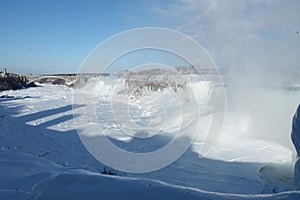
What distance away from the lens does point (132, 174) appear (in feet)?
17.2

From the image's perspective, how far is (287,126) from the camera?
10438mm

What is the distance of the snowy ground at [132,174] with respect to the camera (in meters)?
1.75

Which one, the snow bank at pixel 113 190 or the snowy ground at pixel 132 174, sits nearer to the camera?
the snow bank at pixel 113 190

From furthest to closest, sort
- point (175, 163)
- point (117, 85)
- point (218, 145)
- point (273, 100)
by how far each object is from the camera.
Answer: point (117, 85), point (273, 100), point (218, 145), point (175, 163)

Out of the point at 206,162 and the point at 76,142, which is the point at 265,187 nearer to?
the point at 206,162

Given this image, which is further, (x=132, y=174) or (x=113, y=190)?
(x=132, y=174)

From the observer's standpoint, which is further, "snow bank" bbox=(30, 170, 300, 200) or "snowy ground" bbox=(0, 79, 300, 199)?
"snowy ground" bbox=(0, 79, 300, 199)

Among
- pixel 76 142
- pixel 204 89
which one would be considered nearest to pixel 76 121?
pixel 76 142

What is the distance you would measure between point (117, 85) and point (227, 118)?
14194 mm

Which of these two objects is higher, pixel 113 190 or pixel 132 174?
pixel 113 190

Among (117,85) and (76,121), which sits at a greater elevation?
(117,85)

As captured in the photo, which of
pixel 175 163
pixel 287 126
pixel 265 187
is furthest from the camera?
pixel 287 126

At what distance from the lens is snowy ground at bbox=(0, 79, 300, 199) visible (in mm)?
1751

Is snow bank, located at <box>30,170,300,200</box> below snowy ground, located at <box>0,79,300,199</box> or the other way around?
the other way around
